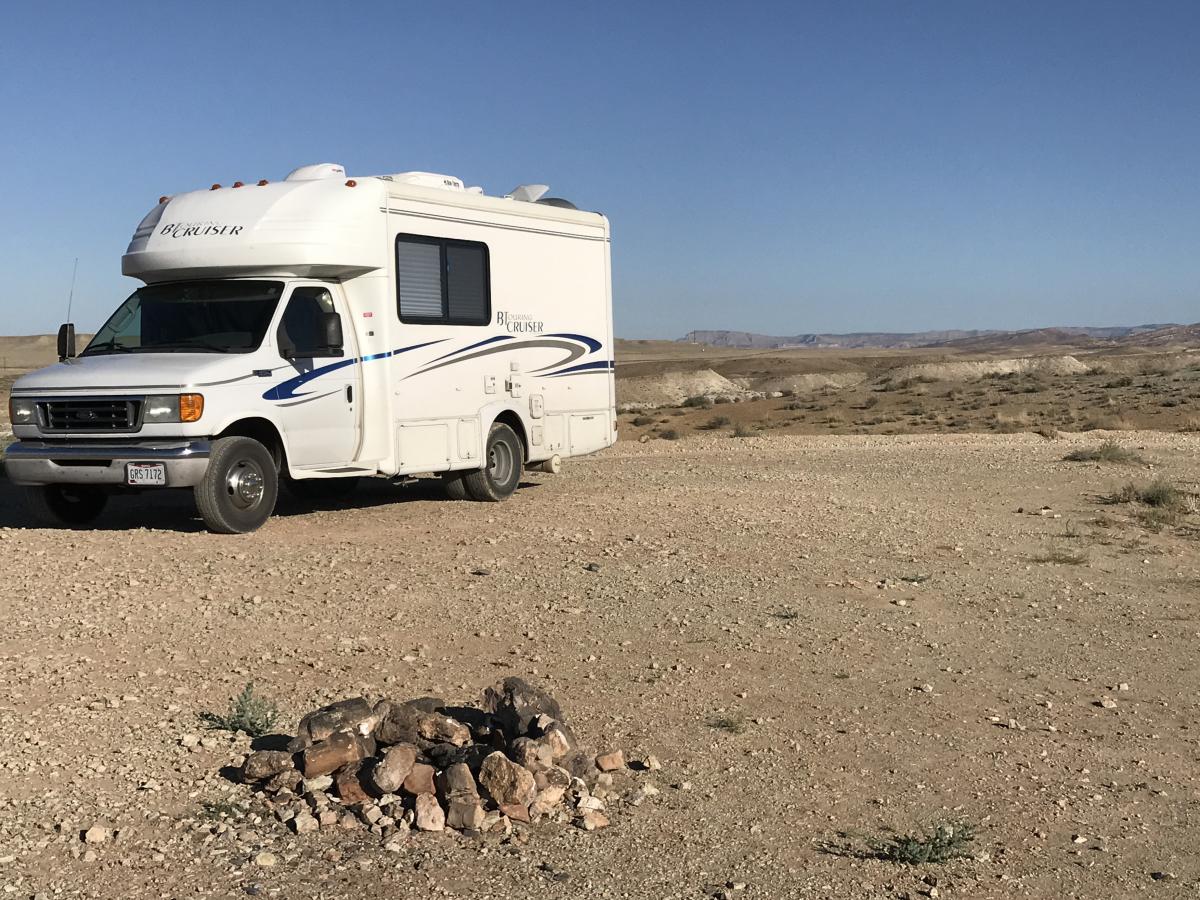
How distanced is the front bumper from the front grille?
13 centimetres

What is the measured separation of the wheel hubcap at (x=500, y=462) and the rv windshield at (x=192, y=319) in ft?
10.3

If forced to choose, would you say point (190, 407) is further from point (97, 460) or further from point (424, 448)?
point (424, 448)

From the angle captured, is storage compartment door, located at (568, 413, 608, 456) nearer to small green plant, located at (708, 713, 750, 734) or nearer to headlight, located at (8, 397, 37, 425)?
headlight, located at (8, 397, 37, 425)

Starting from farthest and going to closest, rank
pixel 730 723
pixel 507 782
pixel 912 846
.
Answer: pixel 730 723, pixel 507 782, pixel 912 846

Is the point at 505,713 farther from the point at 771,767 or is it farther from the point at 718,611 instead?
the point at 718,611

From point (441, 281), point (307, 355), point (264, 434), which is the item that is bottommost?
point (264, 434)

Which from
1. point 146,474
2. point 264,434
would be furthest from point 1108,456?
point 146,474

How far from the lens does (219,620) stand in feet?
26.7

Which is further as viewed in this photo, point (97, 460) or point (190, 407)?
point (97, 460)

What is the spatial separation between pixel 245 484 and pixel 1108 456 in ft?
38.1

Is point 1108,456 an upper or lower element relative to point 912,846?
upper

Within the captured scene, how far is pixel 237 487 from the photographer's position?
1100 cm

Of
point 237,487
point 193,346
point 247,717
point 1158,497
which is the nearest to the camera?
point 247,717

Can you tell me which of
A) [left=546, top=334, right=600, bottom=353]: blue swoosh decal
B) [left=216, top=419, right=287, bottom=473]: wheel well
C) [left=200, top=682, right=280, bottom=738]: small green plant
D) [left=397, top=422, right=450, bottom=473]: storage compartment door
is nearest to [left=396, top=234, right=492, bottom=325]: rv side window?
[left=397, top=422, right=450, bottom=473]: storage compartment door
